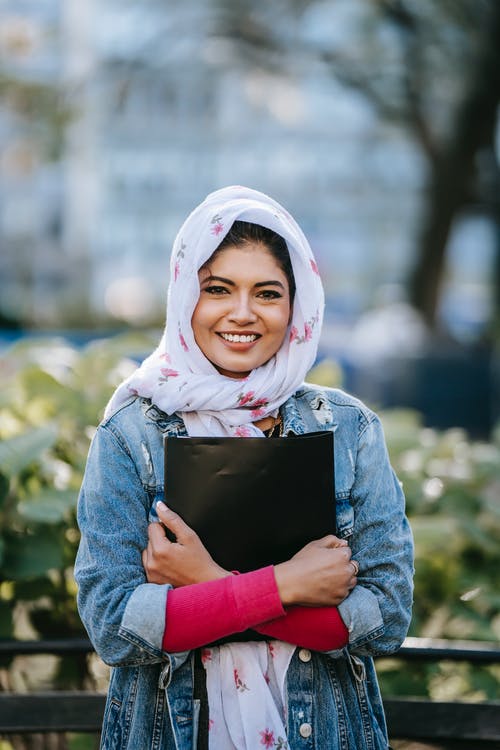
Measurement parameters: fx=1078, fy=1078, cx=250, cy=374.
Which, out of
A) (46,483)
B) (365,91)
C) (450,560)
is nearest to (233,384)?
(46,483)

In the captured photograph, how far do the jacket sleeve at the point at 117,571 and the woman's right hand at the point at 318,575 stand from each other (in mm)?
212

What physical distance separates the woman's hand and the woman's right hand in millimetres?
112

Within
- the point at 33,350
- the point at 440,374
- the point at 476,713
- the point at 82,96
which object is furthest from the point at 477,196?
the point at 476,713

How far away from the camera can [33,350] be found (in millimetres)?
4027

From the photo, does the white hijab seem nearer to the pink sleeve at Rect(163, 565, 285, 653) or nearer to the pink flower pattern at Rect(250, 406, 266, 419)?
the pink flower pattern at Rect(250, 406, 266, 419)

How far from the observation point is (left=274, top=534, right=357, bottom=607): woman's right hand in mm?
1855

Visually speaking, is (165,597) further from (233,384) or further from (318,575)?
(233,384)

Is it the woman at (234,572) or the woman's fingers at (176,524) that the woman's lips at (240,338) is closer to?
the woman at (234,572)

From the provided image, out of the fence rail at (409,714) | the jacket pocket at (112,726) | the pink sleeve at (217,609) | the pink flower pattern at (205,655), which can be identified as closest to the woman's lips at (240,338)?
the pink sleeve at (217,609)

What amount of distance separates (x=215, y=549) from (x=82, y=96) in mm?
13458

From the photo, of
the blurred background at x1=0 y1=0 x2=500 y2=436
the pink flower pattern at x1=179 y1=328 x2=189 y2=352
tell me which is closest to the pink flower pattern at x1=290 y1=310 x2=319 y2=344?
the pink flower pattern at x1=179 y1=328 x2=189 y2=352

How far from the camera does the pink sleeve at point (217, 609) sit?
1825mm

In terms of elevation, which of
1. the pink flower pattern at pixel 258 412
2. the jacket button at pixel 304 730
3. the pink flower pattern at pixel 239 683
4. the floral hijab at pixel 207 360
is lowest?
the jacket button at pixel 304 730

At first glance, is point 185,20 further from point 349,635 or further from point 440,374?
point 349,635
